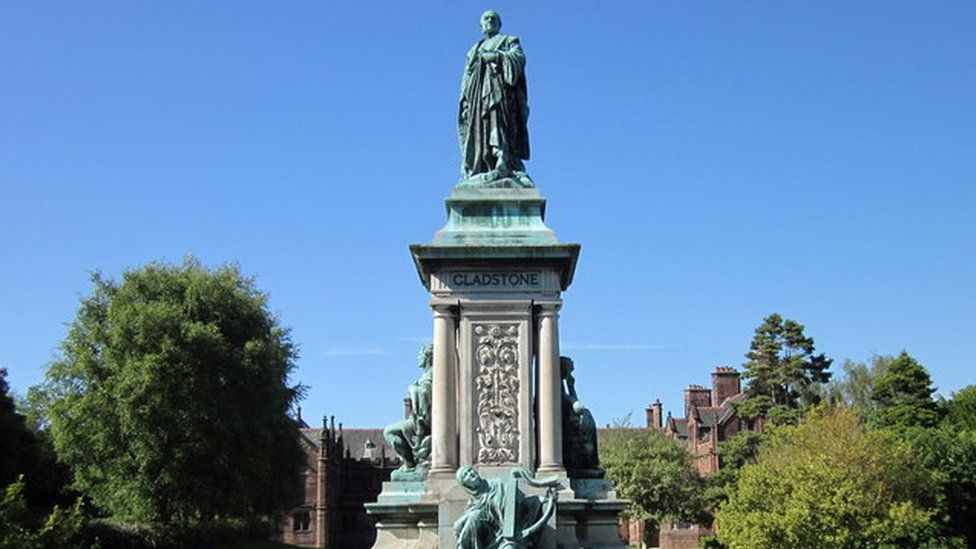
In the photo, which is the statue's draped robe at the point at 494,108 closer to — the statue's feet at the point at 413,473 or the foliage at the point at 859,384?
the statue's feet at the point at 413,473

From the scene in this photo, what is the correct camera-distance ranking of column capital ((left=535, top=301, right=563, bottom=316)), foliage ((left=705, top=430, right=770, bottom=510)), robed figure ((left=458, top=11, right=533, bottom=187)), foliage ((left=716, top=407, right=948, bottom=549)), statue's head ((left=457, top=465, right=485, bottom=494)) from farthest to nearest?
1. foliage ((left=705, top=430, right=770, bottom=510))
2. foliage ((left=716, top=407, right=948, bottom=549))
3. robed figure ((left=458, top=11, right=533, bottom=187))
4. column capital ((left=535, top=301, right=563, bottom=316))
5. statue's head ((left=457, top=465, right=485, bottom=494))

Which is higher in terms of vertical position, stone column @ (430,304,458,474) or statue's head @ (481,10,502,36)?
statue's head @ (481,10,502,36)

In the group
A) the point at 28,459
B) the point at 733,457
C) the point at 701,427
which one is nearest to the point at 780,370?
the point at 733,457

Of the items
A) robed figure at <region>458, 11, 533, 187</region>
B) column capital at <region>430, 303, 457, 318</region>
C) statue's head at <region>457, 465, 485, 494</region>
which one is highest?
robed figure at <region>458, 11, 533, 187</region>

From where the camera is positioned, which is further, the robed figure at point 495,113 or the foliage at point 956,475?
the foliage at point 956,475

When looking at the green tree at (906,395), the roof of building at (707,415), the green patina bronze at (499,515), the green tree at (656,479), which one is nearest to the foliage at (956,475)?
the green tree at (906,395)

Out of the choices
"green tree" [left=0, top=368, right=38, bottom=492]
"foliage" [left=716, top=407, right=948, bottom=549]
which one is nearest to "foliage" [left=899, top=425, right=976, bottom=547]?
"foliage" [left=716, top=407, right=948, bottom=549]

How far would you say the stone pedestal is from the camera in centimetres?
1435

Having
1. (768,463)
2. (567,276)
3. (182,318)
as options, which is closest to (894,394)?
(768,463)

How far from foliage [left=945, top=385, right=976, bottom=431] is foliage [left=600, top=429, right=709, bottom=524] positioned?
1445 centimetres

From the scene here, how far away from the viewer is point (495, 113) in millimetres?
16344

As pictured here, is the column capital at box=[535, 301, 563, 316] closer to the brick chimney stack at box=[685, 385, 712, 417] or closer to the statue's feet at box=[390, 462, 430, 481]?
the statue's feet at box=[390, 462, 430, 481]

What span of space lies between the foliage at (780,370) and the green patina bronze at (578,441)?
1847 inches

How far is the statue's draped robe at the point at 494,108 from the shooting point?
643 inches
